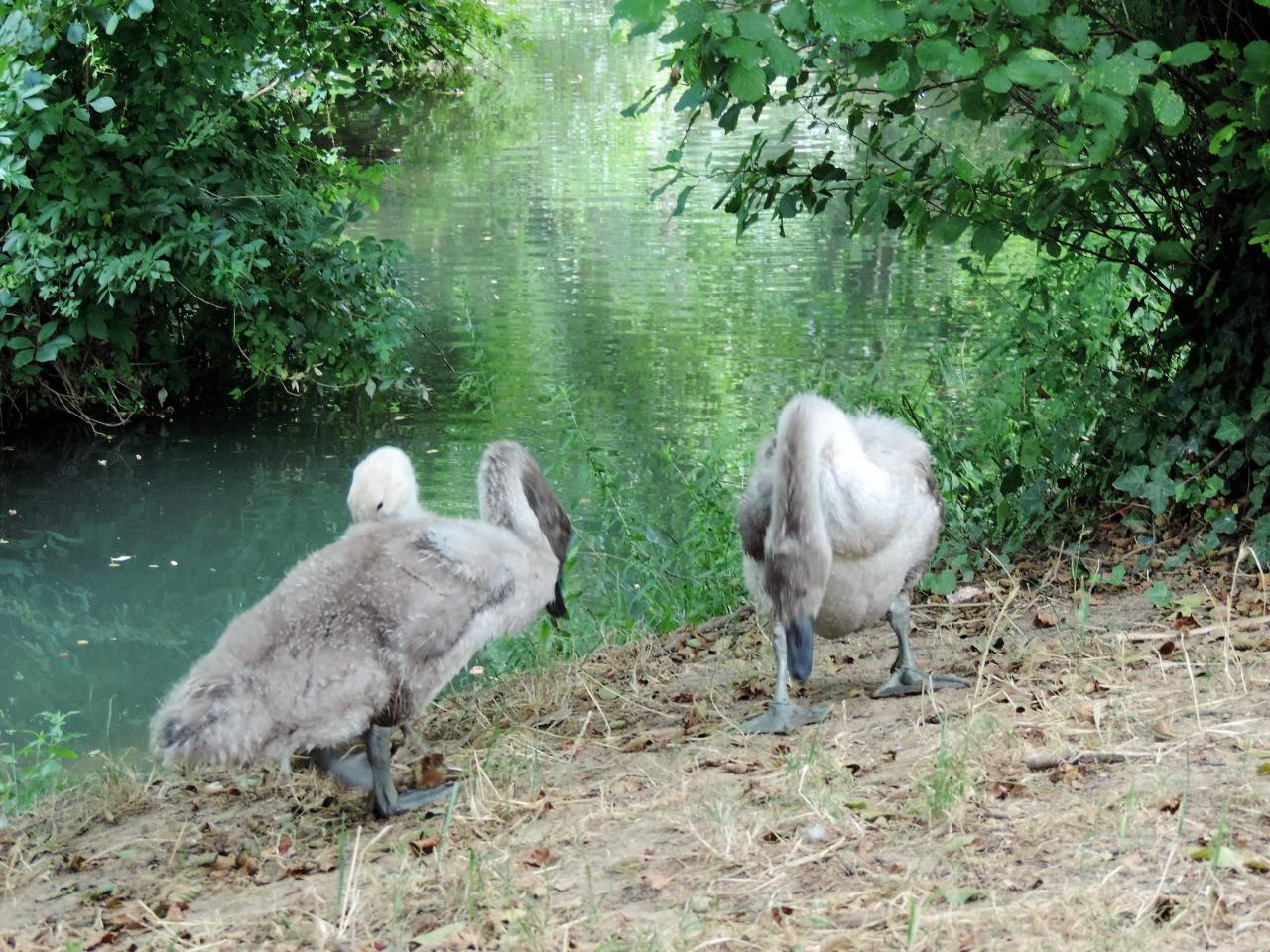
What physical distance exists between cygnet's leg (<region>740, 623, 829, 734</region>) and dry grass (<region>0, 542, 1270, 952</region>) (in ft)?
0.29

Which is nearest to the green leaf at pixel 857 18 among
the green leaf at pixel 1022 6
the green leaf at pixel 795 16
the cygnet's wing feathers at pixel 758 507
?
the green leaf at pixel 795 16

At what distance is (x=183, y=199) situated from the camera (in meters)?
11.1

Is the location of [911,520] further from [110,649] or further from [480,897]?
[110,649]

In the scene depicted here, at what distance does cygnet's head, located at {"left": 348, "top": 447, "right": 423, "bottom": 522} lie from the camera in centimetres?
591

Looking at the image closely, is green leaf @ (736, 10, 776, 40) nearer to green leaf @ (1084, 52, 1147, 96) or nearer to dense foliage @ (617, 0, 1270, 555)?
dense foliage @ (617, 0, 1270, 555)

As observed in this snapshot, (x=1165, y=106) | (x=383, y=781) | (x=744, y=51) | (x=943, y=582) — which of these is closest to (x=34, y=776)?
(x=383, y=781)

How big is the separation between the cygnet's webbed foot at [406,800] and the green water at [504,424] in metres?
2.88

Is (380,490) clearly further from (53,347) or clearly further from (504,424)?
(53,347)

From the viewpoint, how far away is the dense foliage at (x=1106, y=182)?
5.12 metres

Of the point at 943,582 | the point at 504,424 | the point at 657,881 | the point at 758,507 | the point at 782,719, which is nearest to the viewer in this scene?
the point at 657,881

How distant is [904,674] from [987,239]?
1.98 metres

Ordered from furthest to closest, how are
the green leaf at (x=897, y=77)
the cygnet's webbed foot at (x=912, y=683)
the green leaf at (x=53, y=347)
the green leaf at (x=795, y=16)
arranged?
the green leaf at (x=53, y=347)
the cygnet's webbed foot at (x=912, y=683)
the green leaf at (x=897, y=77)
the green leaf at (x=795, y=16)

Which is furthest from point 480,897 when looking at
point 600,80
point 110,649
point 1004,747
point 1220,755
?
point 600,80

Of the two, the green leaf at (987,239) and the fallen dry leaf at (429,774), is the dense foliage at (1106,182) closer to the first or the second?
the green leaf at (987,239)
